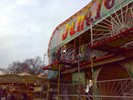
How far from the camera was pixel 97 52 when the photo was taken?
558 inches

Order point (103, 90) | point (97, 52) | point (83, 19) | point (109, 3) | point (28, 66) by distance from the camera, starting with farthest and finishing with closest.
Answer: point (28, 66) → point (83, 19) → point (97, 52) → point (103, 90) → point (109, 3)

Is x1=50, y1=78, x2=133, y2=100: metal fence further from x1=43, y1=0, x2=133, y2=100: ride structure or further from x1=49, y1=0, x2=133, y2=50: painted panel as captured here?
x1=49, y1=0, x2=133, y2=50: painted panel

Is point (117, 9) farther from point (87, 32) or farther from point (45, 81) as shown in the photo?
point (45, 81)

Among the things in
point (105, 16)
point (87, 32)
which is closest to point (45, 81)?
point (87, 32)

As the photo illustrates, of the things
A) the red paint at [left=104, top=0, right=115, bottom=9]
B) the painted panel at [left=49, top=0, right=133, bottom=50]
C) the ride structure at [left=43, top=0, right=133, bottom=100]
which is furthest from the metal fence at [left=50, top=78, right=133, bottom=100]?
the red paint at [left=104, top=0, right=115, bottom=9]

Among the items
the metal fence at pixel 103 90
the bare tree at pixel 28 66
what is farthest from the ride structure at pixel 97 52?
the bare tree at pixel 28 66

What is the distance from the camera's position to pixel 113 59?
37.4 ft

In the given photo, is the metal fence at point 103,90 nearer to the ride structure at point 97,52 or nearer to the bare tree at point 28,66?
the ride structure at point 97,52

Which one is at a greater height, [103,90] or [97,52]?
[97,52]

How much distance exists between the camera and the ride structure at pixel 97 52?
34.7ft

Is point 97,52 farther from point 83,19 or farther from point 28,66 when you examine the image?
point 28,66

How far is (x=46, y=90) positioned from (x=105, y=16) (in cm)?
990

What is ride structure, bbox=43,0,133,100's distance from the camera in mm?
10586

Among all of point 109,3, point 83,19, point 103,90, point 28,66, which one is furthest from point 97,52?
point 28,66
